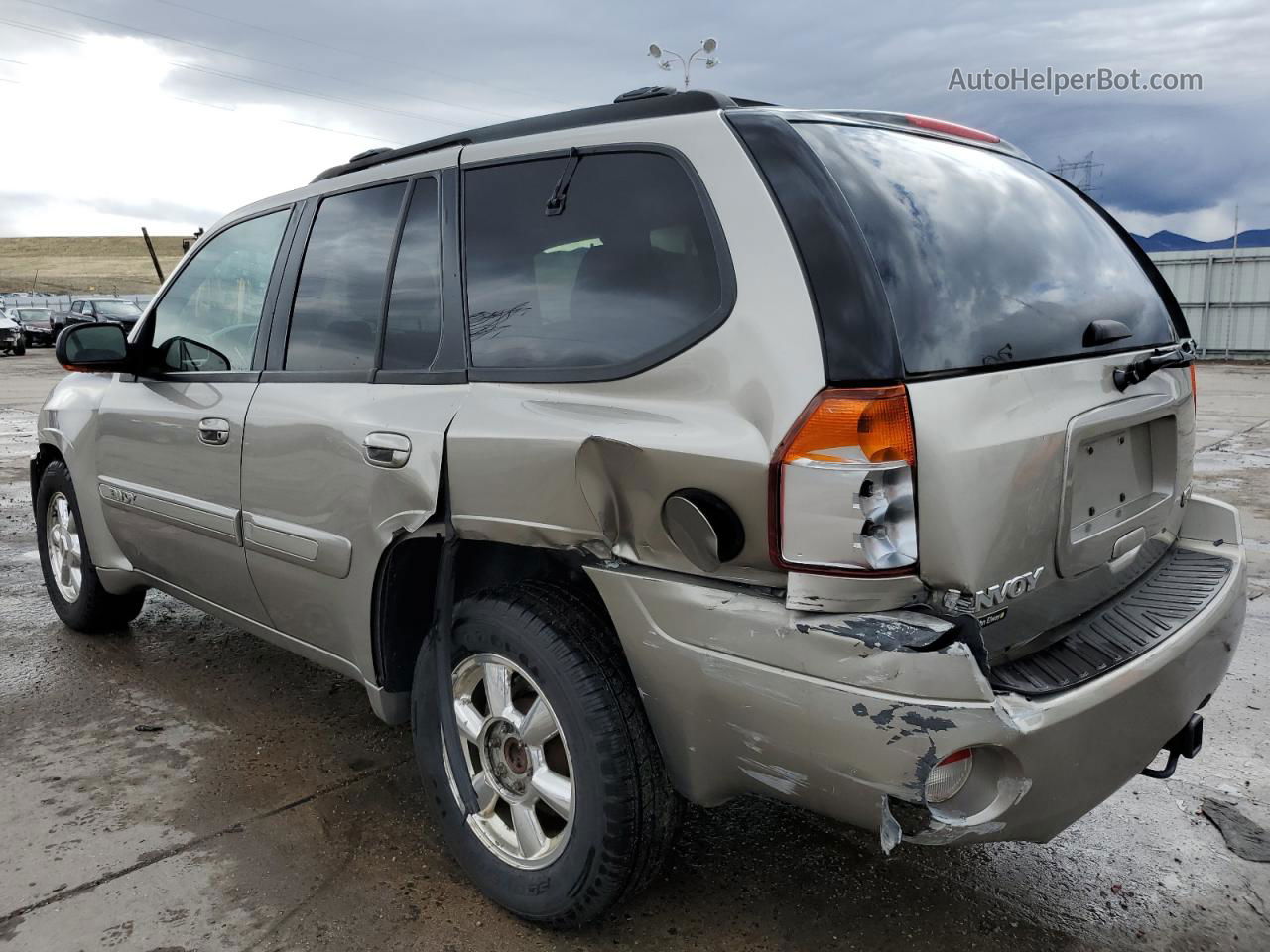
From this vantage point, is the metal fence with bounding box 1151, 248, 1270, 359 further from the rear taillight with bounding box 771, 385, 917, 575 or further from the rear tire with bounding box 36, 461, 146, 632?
the rear taillight with bounding box 771, 385, 917, 575

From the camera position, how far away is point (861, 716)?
183 centimetres

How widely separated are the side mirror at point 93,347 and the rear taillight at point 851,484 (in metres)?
2.82

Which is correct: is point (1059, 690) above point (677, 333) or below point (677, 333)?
below

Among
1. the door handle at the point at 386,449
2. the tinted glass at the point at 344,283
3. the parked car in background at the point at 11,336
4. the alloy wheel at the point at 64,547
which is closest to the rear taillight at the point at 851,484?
the door handle at the point at 386,449

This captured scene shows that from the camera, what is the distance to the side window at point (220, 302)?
3.35 meters

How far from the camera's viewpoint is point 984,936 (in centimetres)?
243

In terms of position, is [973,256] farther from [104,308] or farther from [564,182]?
[104,308]

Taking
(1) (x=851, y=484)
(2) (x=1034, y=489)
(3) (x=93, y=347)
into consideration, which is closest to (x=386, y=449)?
(1) (x=851, y=484)

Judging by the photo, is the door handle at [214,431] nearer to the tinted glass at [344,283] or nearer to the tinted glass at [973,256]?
the tinted glass at [344,283]

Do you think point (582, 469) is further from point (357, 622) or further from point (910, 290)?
point (357, 622)

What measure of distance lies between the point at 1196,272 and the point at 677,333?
87.6 ft

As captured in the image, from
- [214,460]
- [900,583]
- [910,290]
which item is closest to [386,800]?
[214,460]

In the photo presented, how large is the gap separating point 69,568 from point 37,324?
110ft

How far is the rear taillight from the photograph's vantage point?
73.0 inches
